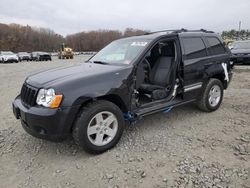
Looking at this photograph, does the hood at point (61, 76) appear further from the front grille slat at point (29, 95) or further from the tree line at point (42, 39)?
the tree line at point (42, 39)

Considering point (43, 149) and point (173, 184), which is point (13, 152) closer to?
point (43, 149)

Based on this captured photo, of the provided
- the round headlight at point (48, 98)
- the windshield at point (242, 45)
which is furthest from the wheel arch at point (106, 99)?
the windshield at point (242, 45)

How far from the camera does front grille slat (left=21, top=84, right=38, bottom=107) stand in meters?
3.14

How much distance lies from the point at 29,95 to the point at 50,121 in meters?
0.64

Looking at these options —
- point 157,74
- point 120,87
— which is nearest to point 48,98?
point 120,87

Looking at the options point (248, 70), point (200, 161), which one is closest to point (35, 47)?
point (248, 70)

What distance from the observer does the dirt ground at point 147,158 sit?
270 cm

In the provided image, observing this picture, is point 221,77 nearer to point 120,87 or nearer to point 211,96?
point 211,96

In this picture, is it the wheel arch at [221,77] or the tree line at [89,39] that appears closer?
the wheel arch at [221,77]

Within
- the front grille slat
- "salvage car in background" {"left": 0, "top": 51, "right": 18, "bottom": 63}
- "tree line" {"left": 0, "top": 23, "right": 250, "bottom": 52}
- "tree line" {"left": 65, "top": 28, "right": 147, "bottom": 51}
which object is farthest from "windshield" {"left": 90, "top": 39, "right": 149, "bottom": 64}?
"tree line" {"left": 65, "top": 28, "right": 147, "bottom": 51}

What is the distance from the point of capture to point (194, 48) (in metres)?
4.48

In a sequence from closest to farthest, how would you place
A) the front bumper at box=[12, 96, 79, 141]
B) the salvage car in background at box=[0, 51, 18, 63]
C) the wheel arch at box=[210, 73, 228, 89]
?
the front bumper at box=[12, 96, 79, 141] → the wheel arch at box=[210, 73, 228, 89] → the salvage car in background at box=[0, 51, 18, 63]

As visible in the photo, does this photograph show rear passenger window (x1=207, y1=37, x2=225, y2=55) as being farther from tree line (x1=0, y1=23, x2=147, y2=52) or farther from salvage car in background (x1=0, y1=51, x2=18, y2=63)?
tree line (x1=0, y1=23, x2=147, y2=52)

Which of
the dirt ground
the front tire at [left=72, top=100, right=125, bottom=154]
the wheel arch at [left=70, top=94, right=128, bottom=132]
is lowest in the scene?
the dirt ground
